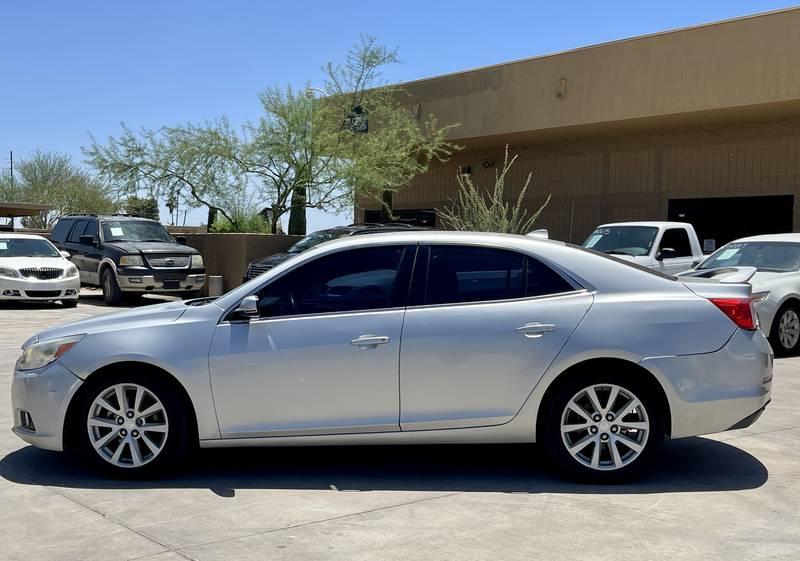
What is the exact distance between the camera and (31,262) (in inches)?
726

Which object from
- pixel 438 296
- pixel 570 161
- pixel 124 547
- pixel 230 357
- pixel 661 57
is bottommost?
pixel 124 547

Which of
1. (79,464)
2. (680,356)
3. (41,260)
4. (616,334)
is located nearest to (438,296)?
(616,334)

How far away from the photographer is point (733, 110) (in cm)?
1897

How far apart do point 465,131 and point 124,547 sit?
21.2 m

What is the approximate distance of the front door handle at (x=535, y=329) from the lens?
212 inches

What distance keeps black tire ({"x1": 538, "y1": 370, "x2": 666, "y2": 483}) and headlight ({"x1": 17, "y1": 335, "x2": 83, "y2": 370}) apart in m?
3.12

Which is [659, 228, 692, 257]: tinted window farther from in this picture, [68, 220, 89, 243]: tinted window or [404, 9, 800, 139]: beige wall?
[68, 220, 89, 243]: tinted window

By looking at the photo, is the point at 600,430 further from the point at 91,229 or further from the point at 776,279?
the point at 91,229

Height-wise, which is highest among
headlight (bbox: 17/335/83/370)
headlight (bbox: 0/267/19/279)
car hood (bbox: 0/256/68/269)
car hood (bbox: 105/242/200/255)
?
car hood (bbox: 105/242/200/255)

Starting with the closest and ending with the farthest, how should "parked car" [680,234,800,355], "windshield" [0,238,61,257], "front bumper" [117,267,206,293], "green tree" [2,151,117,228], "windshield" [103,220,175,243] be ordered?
"parked car" [680,234,800,355] < "windshield" [0,238,61,257] < "front bumper" [117,267,206,293] < "windshield" [103,220,175,243] < "green tree" [2,151,117,228]

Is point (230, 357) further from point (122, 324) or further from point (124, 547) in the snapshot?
point (124, 547)

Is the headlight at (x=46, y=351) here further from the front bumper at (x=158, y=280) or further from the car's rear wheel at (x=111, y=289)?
the car's rear wheel at (x=111, y=289)

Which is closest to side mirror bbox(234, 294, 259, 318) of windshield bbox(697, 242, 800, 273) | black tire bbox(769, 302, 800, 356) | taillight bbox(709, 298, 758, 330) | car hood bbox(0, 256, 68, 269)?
taillight bbox(709, 298, 758, 330)

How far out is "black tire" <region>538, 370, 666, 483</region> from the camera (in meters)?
5.41
